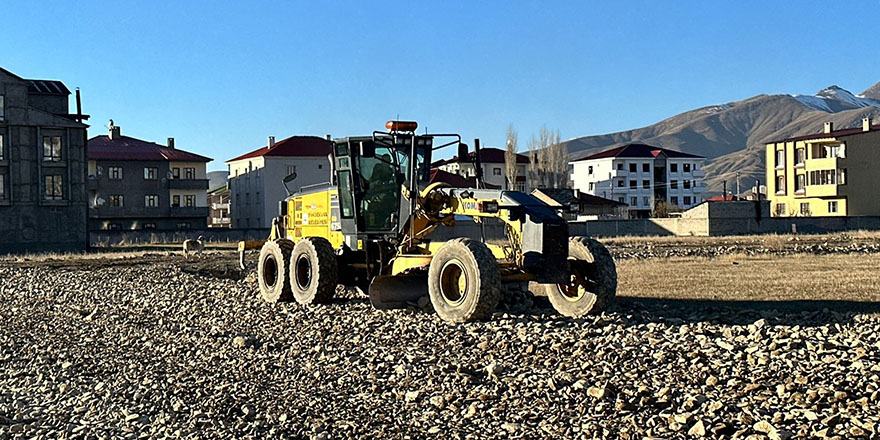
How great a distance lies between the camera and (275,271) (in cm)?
2081

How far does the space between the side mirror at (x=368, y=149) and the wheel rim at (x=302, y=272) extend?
106 inches

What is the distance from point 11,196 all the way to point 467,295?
2282 inches

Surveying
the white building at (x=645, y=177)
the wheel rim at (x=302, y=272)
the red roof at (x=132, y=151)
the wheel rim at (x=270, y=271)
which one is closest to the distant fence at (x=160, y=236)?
the red roof at (x=132, y=151)

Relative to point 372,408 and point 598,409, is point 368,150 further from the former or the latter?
point 598,409

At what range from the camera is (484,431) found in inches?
381

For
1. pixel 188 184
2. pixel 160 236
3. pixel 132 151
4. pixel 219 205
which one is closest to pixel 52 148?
pixel 160 236

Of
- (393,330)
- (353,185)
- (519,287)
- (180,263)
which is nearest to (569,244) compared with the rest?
(519,287)

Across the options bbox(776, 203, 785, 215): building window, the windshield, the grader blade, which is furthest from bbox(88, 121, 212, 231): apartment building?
the grader blade

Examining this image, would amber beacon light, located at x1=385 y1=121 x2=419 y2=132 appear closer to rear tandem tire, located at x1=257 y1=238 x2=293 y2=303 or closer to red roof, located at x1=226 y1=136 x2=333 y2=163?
rear tandem tire, located at x1=257 y1=238 x2=293 y2=303

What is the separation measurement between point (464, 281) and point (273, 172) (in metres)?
84.5

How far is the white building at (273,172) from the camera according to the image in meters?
96.8

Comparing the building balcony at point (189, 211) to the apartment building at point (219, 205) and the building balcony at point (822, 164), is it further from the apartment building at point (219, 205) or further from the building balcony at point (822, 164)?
the building balcony at point (822, 164)

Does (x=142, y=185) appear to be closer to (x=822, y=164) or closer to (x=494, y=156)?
(x=494, y=156)

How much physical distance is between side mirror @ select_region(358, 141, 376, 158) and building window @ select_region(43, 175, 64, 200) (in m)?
54.4
